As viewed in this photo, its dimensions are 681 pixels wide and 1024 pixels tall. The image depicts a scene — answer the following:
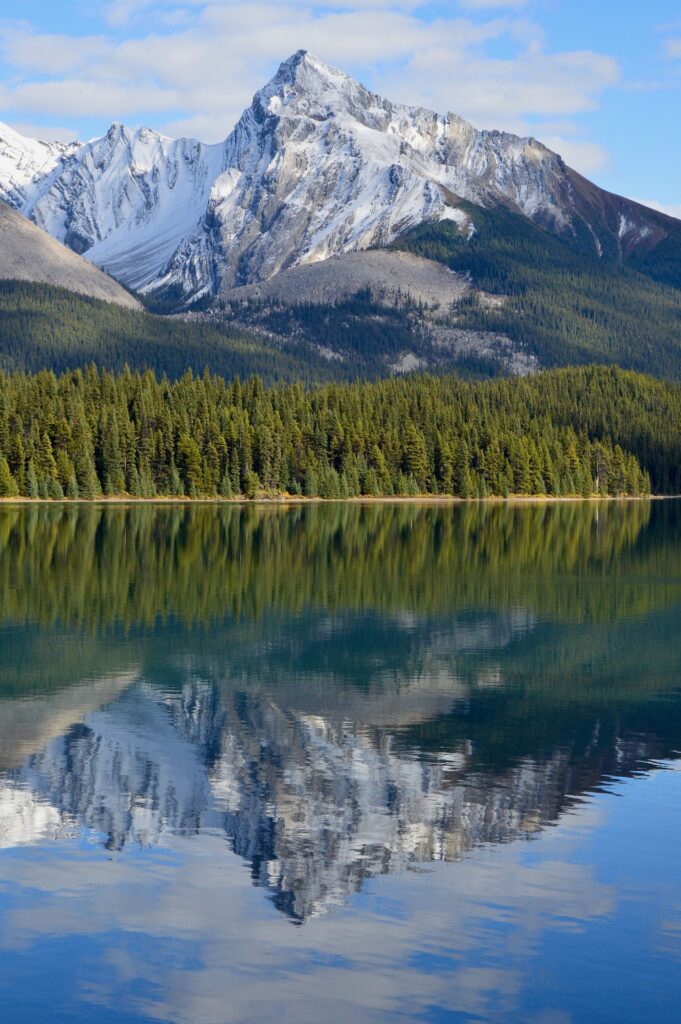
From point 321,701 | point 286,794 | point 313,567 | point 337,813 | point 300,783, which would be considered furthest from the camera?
point 313,567

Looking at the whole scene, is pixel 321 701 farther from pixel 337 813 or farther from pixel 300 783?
pixel 337 813

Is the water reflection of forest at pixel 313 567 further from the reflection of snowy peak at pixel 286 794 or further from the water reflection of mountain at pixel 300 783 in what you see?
the reflection of snowy peak at pixel 286 794

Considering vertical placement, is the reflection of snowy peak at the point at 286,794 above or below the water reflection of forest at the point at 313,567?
above

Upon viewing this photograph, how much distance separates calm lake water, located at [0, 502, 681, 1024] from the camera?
821 inches

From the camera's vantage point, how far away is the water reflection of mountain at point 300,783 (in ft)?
87.6

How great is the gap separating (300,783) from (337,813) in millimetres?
2558

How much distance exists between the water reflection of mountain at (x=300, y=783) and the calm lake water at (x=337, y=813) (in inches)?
3.8

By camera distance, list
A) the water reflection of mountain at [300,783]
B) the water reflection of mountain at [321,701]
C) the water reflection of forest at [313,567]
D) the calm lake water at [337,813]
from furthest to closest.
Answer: the water reflection of forest at [313,567]
the water reflection of mountain at [321,701]
the water reflection of mountain at [300,783]
the calm lake water at [337,813]

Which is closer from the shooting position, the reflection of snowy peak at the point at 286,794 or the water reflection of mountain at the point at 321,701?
the reflection of snowy peak at the point at 286,794

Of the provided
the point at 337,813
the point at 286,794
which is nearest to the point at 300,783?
the point at 286,794

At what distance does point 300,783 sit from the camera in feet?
103

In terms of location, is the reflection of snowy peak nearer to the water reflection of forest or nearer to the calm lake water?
the calm lake water

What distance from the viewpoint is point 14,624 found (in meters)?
57.1

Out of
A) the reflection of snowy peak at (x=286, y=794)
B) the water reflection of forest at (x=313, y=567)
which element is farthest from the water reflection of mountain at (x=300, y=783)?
the water reflection of forest at (x=313, y=567)
